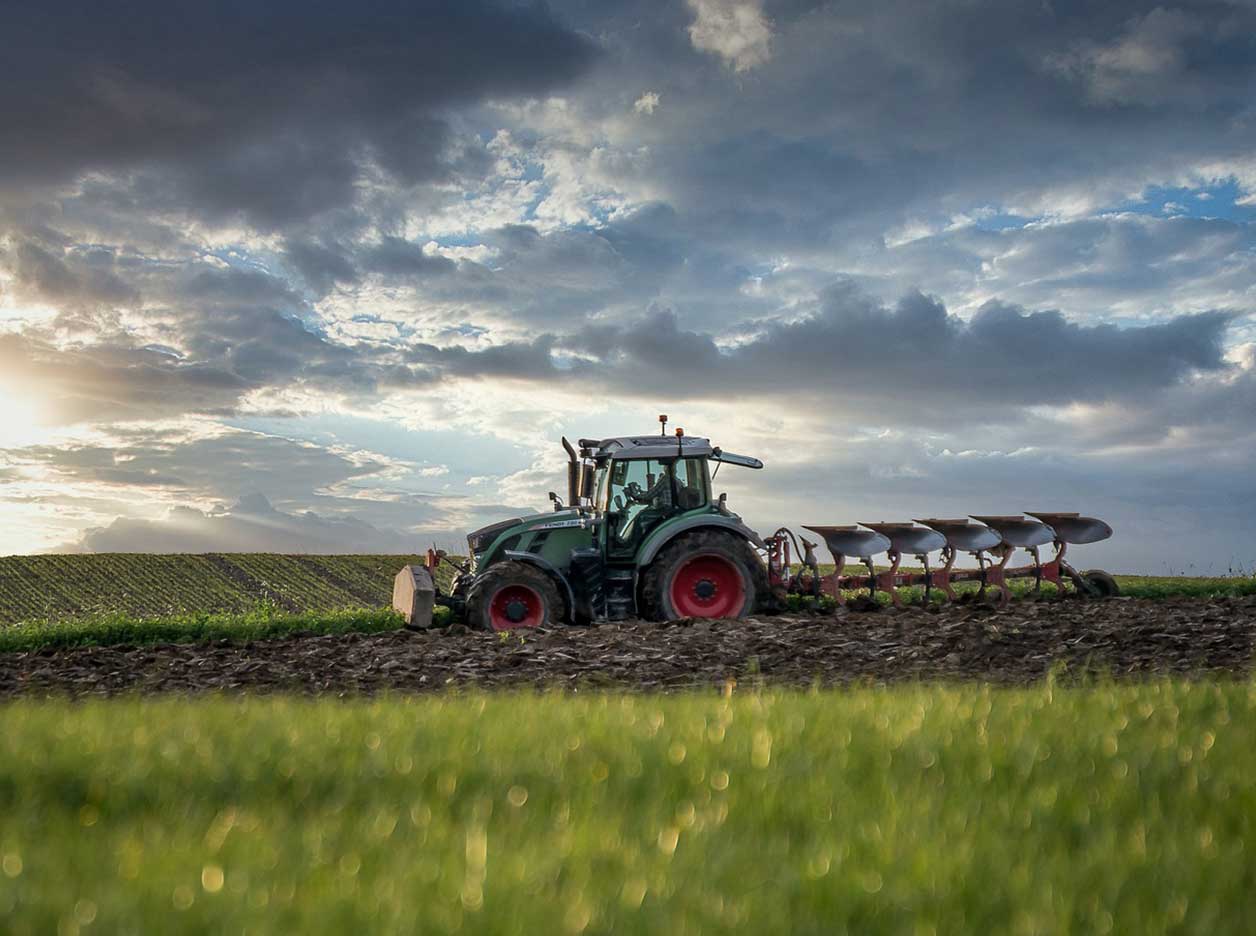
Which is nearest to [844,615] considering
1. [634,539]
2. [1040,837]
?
[634,539]

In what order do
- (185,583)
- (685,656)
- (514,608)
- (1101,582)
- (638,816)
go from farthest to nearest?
(185,583) < (1101,582) < (514,608) < (685,656) < (638,816)

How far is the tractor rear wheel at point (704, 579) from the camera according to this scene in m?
16.0

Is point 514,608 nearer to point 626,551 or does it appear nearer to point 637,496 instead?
point 626,551

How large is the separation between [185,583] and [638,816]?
3001cm

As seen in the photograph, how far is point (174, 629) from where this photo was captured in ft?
56.9

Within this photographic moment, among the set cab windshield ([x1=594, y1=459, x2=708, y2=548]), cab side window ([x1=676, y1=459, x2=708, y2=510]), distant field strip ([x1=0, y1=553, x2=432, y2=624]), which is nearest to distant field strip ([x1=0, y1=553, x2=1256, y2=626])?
distant field strip ([x1=0, y1=553, x2=432, y2=624])

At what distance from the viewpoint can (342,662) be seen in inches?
536

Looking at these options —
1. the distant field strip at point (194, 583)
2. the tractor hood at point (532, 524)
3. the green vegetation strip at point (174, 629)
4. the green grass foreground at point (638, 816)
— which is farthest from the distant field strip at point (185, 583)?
the green grass foreground at point (638, 816)

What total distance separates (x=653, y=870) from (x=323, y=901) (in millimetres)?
1158

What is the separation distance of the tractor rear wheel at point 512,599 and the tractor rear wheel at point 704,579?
56.9 inches

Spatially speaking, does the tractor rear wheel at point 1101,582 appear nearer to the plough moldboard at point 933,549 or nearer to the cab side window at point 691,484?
the plough moldboard at point 933,549

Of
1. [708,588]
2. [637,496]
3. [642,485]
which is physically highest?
[642,485]

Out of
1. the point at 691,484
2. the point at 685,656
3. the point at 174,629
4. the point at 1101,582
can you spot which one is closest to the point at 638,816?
the point at 685,656

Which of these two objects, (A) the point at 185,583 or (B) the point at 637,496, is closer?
(B) the point at 637,496
